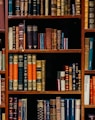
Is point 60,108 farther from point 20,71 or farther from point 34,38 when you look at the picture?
point 34,38

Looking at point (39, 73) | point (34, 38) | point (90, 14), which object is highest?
point (90, 14)

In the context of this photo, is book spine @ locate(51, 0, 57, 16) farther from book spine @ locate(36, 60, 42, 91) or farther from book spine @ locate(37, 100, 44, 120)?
book spine @ locate(37, 100, 44, 120)

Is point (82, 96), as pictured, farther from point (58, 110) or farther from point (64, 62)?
point (64, 62)

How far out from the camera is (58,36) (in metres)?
2.24

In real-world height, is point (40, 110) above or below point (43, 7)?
below

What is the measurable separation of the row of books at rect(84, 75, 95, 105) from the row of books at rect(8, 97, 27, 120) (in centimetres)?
50

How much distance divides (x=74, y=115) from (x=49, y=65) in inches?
19.9

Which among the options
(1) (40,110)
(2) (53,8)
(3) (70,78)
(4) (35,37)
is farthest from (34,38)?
(1) (40,110)

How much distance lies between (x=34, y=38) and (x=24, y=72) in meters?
0.28

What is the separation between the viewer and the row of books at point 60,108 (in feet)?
7.36

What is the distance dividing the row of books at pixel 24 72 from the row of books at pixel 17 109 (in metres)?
0.10

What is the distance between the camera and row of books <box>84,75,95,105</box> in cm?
224

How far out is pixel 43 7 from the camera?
223 cm

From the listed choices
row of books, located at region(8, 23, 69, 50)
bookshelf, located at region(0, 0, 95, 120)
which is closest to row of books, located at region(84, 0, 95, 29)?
bookshelf, located at region(0, 0, 95, 120)
